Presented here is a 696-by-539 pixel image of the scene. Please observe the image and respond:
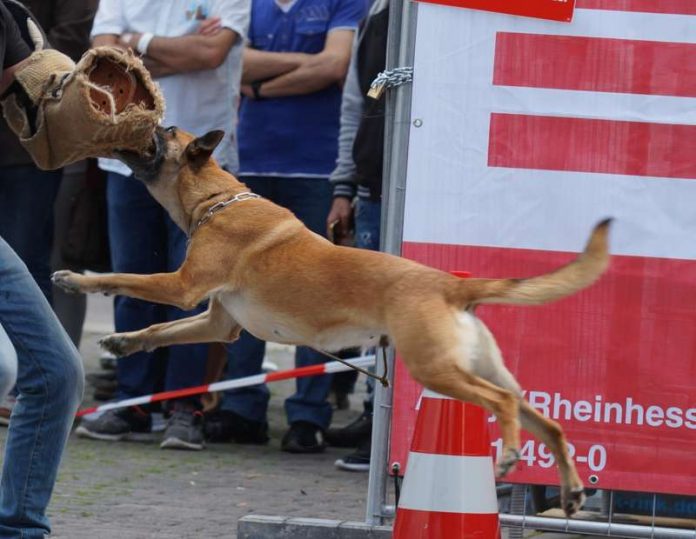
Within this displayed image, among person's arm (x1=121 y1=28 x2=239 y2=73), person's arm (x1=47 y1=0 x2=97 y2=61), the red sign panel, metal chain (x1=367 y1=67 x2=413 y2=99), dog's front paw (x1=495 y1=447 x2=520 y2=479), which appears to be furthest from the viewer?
person's arm (x1=47 y1=0 x2=97 y2=61)

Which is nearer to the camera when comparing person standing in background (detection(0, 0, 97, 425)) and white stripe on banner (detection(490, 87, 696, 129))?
white stripe on banner (detection(490, 87, 696, 129))

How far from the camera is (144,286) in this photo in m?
4.56

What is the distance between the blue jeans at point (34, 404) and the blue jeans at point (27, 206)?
3027 mm

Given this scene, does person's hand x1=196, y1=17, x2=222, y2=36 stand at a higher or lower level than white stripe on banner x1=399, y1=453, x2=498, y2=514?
higher

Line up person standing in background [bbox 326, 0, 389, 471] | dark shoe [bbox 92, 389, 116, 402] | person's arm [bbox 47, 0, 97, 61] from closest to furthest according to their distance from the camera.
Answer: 1. person standing in background [bbox 326, 0, 389, 471]
2. person's arm [bbox 47, 0, 97, 61]
3. dark shoe [bbox 92, 389, 116, 402]

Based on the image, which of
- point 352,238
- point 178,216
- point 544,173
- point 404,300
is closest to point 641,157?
point 544,173

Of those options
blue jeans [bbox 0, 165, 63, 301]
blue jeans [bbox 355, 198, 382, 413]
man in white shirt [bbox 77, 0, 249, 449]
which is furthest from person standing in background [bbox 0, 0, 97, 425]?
blue jeans [bbox 355, 198, 382, 413]

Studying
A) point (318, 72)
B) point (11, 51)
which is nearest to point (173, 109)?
point (318, 72)

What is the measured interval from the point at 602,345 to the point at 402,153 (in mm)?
989

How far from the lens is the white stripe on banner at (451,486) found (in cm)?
416

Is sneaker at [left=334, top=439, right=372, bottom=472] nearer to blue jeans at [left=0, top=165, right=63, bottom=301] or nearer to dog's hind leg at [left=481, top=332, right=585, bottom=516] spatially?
blue jeans at [left=0, top=165, right=63, bottom=301]

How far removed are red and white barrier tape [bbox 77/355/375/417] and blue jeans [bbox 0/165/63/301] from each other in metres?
0.97

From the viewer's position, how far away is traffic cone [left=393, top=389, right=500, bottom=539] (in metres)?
4.15

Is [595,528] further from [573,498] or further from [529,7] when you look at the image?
[529,7]
